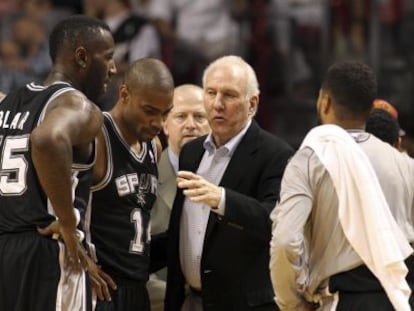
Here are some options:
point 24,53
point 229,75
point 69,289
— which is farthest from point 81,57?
point 24,53

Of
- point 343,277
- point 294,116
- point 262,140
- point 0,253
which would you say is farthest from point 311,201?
point 294,116

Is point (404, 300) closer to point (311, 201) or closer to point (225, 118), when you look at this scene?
point (311, 201)

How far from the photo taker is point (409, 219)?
4207mm

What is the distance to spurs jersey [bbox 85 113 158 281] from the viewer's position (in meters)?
4.56

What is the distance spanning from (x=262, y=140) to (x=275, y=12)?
166 inches

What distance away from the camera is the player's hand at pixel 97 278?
14.0 ft

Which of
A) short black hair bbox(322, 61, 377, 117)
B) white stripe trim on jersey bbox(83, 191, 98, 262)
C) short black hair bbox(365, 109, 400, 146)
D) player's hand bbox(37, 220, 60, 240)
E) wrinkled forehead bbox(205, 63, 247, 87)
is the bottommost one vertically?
white stripe trim on jersey bbox(83, 191, 98, 262)

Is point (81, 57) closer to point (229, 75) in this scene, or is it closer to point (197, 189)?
point (197, 189)

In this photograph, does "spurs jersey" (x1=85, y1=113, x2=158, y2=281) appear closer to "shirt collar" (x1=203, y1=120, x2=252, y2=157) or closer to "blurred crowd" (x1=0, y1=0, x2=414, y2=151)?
"shirt collar" (x1=203, y1=120, x2=252, y2=157)

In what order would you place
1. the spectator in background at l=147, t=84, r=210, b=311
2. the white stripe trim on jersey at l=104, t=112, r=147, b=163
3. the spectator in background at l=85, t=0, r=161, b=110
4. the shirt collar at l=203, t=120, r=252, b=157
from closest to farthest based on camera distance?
the white stripe trim on jersey at l=104, t=112, r=147, b=163 → the shirt collar at l=203, t=120, r=252, b=157 → the spectator in background at l=147, t=84, r=210, b=311 → the spectator in background at l=85, t=0, r=161, b=110

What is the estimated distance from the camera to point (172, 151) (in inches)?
219

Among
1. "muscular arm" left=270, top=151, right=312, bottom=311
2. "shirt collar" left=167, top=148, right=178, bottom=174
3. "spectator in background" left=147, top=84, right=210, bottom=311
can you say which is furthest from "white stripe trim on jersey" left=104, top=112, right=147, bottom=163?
"muscular arm" left=270, top=151, right=312, bottom=311

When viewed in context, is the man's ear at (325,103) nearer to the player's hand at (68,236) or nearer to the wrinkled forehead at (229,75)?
the wrinkled forehead at (229,75)

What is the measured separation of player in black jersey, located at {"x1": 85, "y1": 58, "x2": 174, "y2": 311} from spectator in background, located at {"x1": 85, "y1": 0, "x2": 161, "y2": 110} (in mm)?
4076
